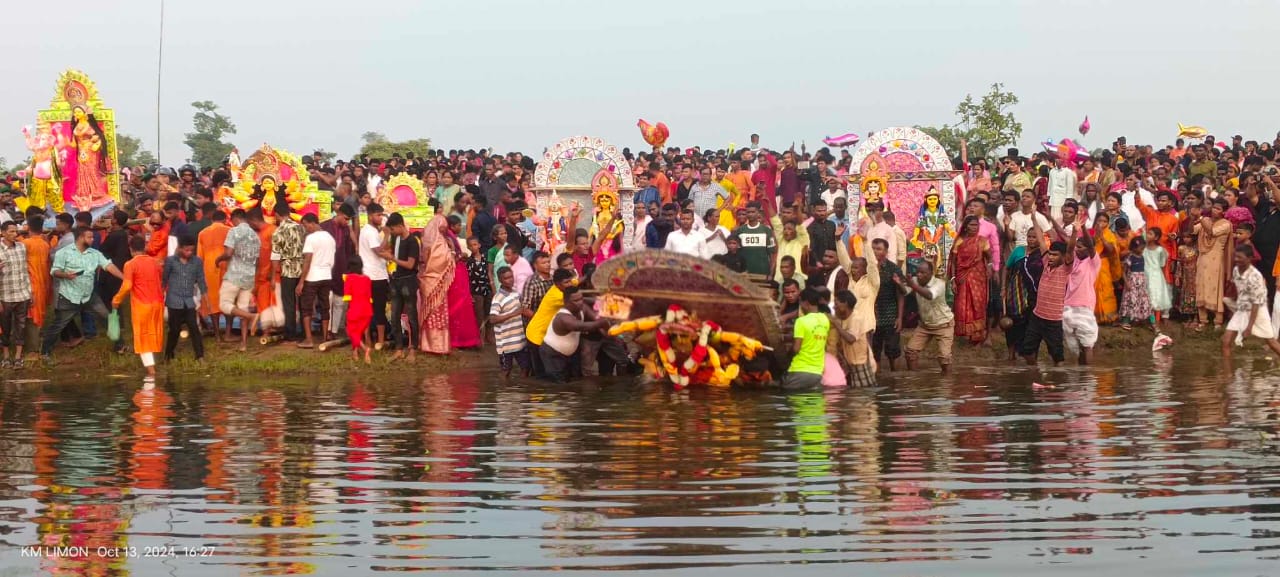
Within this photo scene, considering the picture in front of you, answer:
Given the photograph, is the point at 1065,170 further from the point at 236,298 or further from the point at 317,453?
the point at 317,453

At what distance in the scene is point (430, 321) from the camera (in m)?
16.9

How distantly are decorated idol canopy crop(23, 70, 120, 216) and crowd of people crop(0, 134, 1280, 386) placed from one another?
180 cm

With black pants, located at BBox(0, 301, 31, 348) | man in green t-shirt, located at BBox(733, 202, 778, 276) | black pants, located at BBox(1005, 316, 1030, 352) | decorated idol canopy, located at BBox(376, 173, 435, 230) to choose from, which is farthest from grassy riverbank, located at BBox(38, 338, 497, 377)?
black pants, located at BBox(1005, 316, 1030, 352)

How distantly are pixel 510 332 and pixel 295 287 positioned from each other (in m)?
2.89

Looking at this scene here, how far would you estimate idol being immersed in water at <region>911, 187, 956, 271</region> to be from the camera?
1828cm

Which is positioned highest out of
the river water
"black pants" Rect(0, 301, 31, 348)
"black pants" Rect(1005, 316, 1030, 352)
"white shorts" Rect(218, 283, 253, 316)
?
"white shorts" Rect(218, 283, 253, 316)

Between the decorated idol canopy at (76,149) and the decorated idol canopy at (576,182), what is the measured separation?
19.1 feet

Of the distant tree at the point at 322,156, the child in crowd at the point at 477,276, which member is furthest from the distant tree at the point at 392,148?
the child in crowd at the point at 477,276

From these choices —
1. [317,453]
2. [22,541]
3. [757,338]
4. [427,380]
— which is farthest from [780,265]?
[22,541]

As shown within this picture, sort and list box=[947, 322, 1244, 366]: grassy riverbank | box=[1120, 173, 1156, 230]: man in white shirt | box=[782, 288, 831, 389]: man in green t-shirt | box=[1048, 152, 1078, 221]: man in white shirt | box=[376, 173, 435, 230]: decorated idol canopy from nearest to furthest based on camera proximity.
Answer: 1. box=[782, 288, 831, 389]: man in green t-shirt
2. box=[947, 322, 1244, 366]: grassy riverbank
3. box=[376, 173, 435, 230]: decorated idol canopy
4. box=[1120, 173, 1156, 230]: man in white shirt
5. box=[1048, 152, 1078, 221]: man in white shirt

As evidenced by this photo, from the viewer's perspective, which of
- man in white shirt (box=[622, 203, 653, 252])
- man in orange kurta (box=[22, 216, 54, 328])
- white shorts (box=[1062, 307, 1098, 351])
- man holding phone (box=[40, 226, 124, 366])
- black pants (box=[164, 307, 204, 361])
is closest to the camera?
white shorts (box=[1062, 307, 1098, 351])

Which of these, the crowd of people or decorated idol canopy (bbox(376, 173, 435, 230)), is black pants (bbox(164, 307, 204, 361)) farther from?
decorated idol canopy (bbox(376, 173, 435, 230))

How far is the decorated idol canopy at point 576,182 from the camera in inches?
757

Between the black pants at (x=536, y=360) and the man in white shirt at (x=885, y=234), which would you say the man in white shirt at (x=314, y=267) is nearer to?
the black pants at (x=536, y=360)
